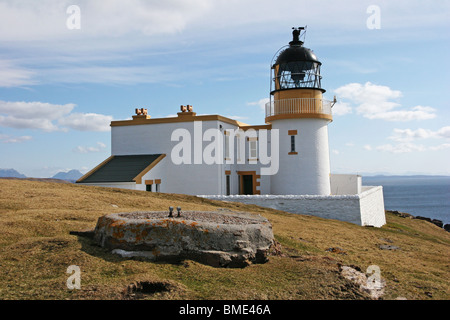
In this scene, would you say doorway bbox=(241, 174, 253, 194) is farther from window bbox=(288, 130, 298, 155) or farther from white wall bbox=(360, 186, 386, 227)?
white wall bbox=(360, 186, 386, 227)

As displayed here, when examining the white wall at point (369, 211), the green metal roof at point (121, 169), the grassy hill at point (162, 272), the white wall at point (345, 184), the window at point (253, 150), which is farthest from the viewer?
the white wall at point (345, 184)

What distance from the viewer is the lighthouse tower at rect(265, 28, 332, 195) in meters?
24.0

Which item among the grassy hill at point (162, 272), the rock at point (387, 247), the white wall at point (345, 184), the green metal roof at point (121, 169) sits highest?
the green metal roof at point (121, 169)

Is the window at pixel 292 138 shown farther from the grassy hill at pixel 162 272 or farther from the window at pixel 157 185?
the grassy hill at pixel 162 272

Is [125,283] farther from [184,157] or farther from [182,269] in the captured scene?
[184,157]

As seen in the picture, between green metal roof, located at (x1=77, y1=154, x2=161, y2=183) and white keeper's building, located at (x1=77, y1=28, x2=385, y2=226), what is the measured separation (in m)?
0.05

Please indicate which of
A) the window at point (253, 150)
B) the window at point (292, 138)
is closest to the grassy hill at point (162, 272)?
the window at point (292, 138)

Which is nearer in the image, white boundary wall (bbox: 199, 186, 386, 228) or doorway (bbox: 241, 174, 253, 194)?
white boundary wall (bbox: 199, 186, 386, 228)

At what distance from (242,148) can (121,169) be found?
7.61 metres

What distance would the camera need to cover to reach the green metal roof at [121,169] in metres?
22.9

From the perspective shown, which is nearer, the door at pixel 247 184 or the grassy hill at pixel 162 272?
the grassy hill at pixel 162 272

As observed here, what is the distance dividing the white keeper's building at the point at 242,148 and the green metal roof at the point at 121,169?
0.05 m

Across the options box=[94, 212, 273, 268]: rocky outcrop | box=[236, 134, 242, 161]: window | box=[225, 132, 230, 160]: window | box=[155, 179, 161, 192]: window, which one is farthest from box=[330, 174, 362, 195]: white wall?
box=[94, 212, 273, 268]: rocky outcrop

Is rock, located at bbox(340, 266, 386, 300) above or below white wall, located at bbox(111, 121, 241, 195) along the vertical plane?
below
